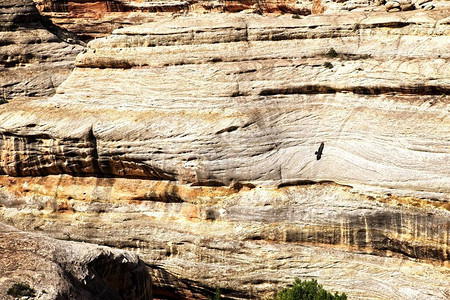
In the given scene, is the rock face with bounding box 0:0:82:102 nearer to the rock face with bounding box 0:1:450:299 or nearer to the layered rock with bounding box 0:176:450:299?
the rock face with bounding box 0:1:450:299

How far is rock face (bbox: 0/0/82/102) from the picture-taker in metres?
35.5

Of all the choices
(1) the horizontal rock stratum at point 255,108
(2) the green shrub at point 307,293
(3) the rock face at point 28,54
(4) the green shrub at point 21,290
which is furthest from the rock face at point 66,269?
(3) the rock face at point 28,54

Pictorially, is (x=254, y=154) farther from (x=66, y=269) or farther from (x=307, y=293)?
(x=66, y=269)

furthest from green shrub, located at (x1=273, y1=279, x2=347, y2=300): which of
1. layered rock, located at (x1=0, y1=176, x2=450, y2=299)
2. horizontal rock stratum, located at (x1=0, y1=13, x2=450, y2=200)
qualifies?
horizontal rock stratum, located at (x1=0, y1=13, x2=450, y2=200)

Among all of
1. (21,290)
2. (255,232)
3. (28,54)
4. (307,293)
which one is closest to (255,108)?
(255,232)

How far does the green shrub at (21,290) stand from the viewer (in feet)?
53.8

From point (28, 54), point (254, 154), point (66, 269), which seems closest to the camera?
point (66, 269)

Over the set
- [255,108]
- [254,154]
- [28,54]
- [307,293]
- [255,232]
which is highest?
[28,54]

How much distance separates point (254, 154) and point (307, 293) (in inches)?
210

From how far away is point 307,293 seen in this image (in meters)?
21.6

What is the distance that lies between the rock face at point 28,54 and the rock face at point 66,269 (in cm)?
1631

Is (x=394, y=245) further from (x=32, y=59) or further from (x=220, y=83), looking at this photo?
(x=32, y=59)

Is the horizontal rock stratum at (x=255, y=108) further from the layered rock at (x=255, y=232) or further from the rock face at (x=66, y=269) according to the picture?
the rock face at (x=66, y=269)

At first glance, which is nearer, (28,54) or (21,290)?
(21,290)
